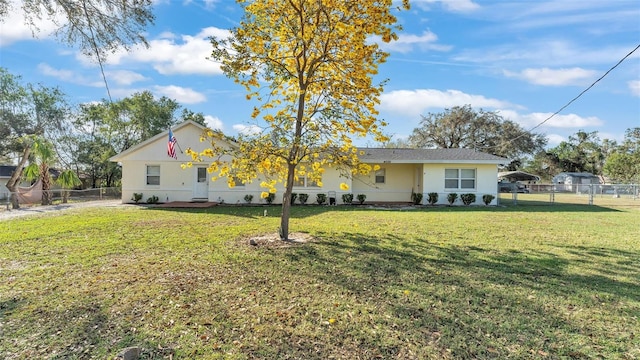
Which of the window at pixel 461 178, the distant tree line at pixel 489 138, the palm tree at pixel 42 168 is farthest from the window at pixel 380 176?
the distant tree line at pixel 489 138

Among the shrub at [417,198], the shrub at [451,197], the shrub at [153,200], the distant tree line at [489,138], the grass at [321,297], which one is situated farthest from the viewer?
the distant tree line at [489,138]

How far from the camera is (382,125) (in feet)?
24.7

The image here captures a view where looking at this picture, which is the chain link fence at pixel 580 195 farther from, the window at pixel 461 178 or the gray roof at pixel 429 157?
the gray roof at pixel 429 157

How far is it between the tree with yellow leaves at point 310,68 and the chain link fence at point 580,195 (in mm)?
16242

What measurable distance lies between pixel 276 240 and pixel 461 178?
14.6 metres

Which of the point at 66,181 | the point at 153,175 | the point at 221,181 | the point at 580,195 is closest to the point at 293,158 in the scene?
the point at 221,181

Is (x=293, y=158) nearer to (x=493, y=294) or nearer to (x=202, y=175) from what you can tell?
(x=493, y=294)

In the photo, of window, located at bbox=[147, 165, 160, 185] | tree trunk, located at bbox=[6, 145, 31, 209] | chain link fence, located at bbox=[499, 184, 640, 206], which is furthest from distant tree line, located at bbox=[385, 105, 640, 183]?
tree trunk, located at bbox=[6, 145, 31, 209]

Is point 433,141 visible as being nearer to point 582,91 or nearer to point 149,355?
point 582,91

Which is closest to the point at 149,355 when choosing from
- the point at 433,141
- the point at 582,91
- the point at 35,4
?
the point at 35,4

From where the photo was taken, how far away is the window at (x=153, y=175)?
60.8ft

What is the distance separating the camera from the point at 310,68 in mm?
7586

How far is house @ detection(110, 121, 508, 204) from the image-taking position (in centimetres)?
1817

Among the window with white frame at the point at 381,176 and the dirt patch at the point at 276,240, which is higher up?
the window with white frame at the point at 381,176
